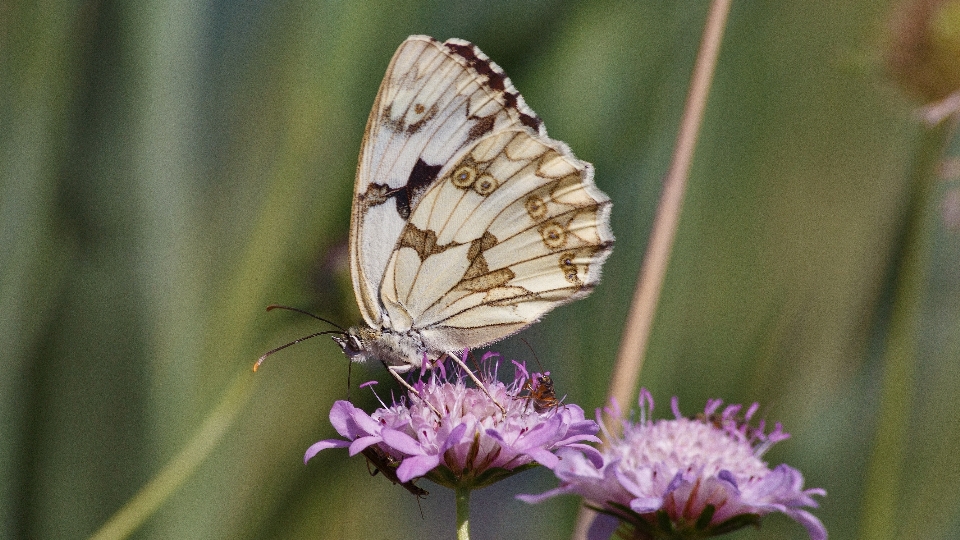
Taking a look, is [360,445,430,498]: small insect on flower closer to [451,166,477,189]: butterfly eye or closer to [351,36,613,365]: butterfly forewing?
[351,36,613,365]: butterfly forewing

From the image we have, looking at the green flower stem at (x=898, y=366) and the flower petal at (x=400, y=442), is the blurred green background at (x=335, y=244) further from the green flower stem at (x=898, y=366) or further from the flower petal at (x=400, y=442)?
the flower petal at (x=400, y=442)

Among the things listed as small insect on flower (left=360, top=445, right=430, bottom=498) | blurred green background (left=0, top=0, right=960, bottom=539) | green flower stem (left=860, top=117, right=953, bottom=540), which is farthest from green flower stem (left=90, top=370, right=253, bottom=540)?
green flower stem (left=860, top=117, right=953, bottom=540)

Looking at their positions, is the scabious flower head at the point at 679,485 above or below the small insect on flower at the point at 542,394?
below

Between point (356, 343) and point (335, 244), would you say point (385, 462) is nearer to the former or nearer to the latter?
point (356, 343)

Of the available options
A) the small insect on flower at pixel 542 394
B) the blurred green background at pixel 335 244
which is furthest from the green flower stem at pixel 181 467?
the small insect on flower at pixel 542 394

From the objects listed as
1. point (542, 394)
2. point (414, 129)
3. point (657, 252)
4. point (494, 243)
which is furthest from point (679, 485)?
point (414, 129)

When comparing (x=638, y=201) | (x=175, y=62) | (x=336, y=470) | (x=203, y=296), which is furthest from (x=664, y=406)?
(x=175, y=62)

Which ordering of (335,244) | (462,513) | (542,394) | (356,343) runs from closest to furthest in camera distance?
1. (462,513)
2. (542,394)
3. (356,343)
4. (335,244)
